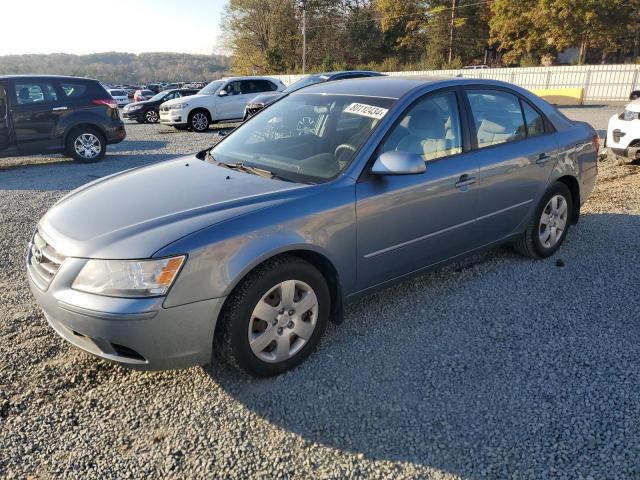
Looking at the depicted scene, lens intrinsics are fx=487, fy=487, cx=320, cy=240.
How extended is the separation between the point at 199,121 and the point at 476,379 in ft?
47.3

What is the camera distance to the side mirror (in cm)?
289

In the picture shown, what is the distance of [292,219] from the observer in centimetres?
269

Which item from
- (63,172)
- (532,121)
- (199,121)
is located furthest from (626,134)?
(199,121)

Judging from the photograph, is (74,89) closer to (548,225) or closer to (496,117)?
(496,117)

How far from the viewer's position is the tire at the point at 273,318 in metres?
2.57

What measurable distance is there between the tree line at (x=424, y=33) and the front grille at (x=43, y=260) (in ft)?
115

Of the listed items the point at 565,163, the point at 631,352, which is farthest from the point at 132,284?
the point at 565,163

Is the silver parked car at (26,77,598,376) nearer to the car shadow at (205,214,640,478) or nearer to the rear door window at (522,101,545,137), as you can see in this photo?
the rear door window at (522,101,545,137)

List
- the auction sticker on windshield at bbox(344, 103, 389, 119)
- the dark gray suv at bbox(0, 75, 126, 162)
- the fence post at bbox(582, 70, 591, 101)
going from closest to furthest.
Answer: the auction sticker on windshield at bbox(344, 103, 389, 119), the dark gray suv at bbox(0, 75, 126, 162), the fence post at bbox(582, 70, 591, 101)

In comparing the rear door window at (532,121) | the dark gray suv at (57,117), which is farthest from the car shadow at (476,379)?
the dark gray suv at (57,117)

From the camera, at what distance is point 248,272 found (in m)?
2.56

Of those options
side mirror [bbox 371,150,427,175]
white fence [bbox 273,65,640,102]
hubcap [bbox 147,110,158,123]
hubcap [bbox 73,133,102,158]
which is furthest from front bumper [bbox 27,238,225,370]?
white fence [bbox 273,65,640,102]

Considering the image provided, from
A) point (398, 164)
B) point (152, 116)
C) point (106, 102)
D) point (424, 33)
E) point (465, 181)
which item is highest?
point (424, 33)

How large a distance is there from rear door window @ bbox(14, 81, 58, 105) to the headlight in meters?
8.52
